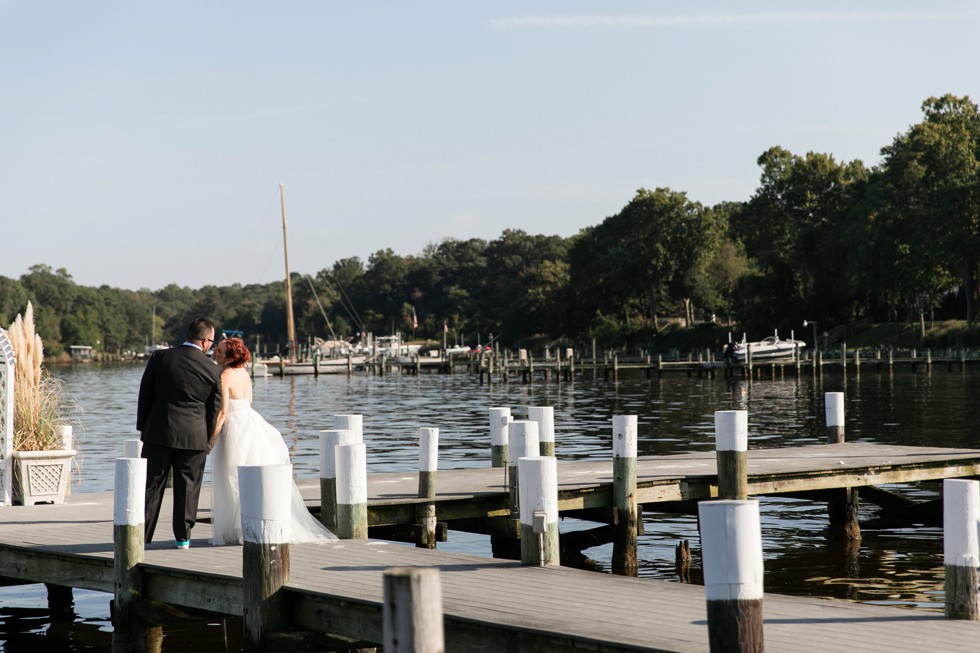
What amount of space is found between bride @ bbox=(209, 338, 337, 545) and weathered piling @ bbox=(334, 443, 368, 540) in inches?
6.8

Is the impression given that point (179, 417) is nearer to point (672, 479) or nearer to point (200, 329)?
point (200, 329)

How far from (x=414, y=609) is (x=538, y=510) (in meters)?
4.75

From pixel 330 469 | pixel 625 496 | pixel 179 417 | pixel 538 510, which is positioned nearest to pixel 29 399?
pixel 330 469

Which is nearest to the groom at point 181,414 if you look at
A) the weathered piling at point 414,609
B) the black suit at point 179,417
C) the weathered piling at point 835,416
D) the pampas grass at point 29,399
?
the black suit at point 179,417

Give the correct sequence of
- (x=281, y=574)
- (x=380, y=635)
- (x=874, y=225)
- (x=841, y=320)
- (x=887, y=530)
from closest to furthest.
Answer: (x=380, y=635) < (x=281, y=574) < (x=887, y=530) < (x=874, y=225) < (x=841, y=320)

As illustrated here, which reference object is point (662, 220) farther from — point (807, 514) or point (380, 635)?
point (380, 635)

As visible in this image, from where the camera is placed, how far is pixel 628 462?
557 inches

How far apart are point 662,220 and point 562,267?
2555cm

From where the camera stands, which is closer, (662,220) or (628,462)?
(628,462)

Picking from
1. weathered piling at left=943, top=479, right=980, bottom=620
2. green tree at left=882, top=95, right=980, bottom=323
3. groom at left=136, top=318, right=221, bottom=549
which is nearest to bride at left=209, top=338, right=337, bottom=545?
groom at left=136, top=318, right=221, bottom=549

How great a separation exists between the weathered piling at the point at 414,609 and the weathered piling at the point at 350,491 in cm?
594

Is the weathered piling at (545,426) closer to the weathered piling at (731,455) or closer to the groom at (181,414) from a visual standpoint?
the weathered piling at (731,455)

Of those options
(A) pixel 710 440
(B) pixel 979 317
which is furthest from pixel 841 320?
(A) pixel 710 440

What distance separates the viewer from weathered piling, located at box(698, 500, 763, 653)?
648 centimetres
